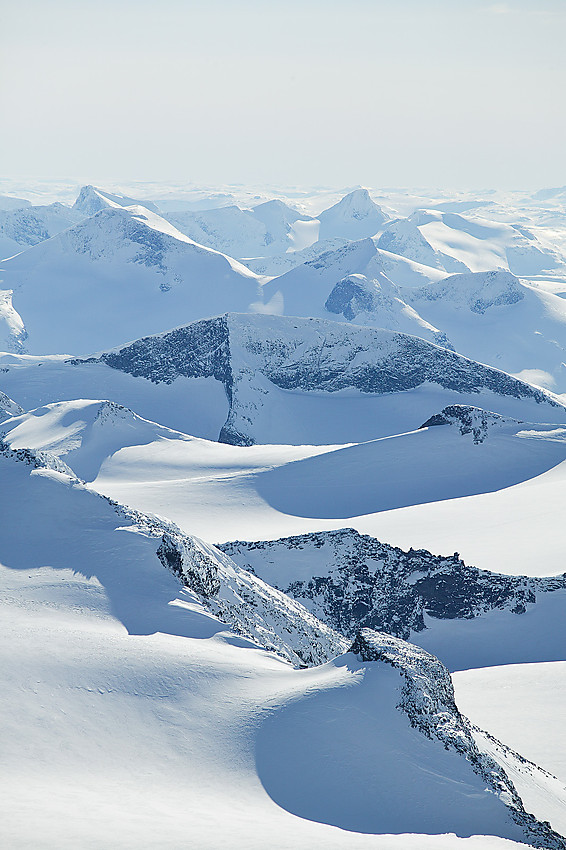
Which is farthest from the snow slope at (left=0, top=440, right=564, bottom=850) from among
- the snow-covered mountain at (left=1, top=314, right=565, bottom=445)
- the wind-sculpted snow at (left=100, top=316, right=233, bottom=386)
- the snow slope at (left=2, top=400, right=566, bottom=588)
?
the wind-sculpted snow at (left=100, top=316, right=233, bottom=386)

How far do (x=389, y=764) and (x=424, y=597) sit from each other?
23.9 metres

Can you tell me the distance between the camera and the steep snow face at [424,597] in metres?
41.3

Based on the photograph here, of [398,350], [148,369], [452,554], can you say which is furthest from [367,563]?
[148,369]

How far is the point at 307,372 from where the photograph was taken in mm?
114312

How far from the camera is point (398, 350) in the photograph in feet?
376

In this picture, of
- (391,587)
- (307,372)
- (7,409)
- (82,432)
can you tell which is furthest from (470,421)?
(7,409)

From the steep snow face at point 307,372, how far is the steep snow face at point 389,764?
80.1 m

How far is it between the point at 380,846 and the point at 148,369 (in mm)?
106802

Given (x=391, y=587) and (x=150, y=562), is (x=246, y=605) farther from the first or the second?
(x=391, y=587)

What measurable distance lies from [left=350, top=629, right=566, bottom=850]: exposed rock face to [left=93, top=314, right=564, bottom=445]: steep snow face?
257 feet

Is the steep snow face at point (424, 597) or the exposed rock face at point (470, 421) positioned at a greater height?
the steep snow face at point (424, 597)

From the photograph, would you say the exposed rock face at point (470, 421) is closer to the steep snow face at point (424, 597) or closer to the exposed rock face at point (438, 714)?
the steep snow face at point (424, 597)

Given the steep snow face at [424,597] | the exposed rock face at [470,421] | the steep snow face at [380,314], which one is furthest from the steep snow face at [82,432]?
the steep snow face at [380,314]

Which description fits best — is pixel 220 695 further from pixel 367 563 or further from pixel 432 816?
pixel 367 563
